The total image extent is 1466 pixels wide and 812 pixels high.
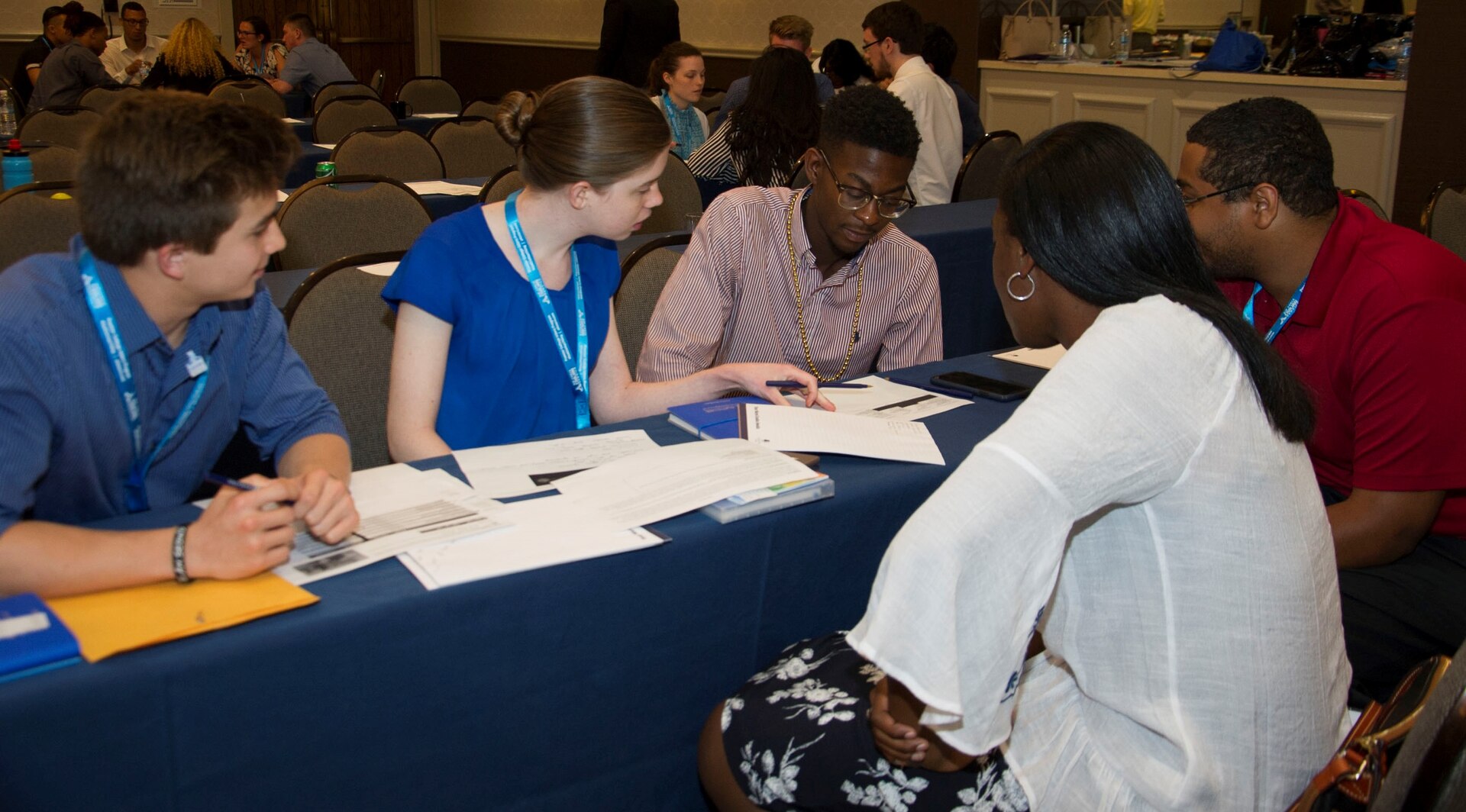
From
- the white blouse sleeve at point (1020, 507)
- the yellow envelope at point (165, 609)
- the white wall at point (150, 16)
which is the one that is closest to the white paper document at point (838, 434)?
the white blouse sleeve at point (1020, 507)

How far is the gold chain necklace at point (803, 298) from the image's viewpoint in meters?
2.44

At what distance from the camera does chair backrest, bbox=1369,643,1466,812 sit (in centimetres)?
88

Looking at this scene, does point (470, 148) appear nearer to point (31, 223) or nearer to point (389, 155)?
point (389, 155)

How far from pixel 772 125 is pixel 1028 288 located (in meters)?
3.29

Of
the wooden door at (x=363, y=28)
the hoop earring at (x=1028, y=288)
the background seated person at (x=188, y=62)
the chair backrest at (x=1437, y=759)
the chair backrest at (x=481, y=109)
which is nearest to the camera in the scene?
the chair backrest at (x=1437, y=759)

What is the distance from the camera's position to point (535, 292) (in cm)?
202

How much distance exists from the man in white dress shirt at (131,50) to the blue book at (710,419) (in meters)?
9.78

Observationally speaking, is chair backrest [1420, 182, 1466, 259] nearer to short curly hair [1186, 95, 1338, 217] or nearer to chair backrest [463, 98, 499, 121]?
short curly hair [1186, 95, 1338, 217]

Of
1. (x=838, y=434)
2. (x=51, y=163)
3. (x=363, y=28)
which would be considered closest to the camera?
(x=838, y=434)

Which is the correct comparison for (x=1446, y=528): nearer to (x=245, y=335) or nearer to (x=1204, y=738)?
(x=1204, y=738)

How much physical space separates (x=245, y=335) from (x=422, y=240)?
39cm

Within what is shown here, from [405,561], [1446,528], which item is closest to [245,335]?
[405,561]

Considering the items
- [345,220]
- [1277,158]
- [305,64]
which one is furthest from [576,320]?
[305,64]

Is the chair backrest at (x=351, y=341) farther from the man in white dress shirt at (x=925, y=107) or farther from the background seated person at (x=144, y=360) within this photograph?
the man in white dress shirt at (x=925, y=107)
